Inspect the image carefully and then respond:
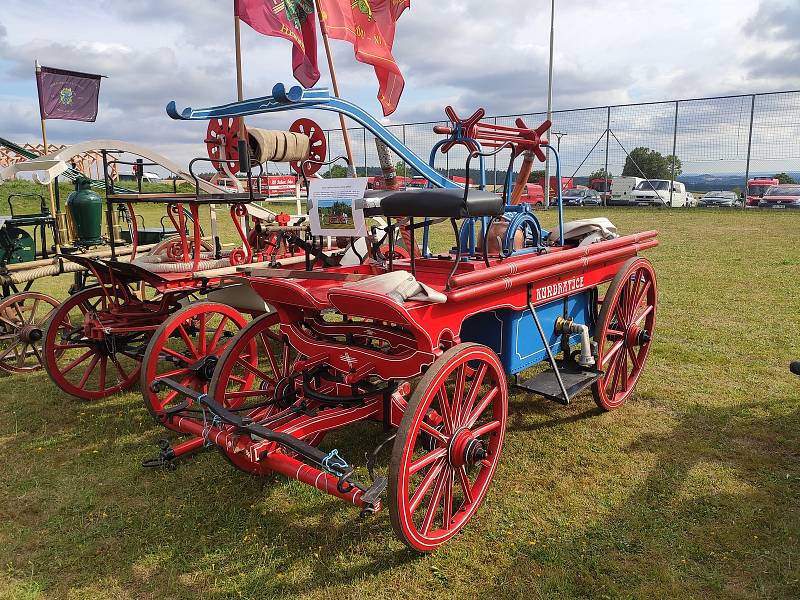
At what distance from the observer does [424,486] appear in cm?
270

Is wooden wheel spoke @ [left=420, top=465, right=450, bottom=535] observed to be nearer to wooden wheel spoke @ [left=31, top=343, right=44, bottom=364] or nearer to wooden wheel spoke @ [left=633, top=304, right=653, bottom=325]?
wooden wheel spoke @ [left=633, top=304, right=653, bottom=325]

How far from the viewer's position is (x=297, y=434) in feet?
9.11

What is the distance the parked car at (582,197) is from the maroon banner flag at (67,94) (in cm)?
1876

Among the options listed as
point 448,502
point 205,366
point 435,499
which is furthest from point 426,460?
point 205,366

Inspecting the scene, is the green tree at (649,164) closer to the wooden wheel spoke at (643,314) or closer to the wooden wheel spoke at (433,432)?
the wooden wheel spoke at (643,314)

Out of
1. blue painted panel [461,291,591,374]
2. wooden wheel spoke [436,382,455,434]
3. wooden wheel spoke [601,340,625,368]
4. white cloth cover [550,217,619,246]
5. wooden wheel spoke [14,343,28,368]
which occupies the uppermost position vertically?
white cloth cover [550,217,619,246]

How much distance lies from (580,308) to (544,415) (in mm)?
815

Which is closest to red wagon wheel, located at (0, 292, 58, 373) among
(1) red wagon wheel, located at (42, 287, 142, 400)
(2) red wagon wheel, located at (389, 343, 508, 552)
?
(1) red wagon wheel, located at (42, 287, 142, 400)

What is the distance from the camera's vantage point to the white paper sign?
324 cm

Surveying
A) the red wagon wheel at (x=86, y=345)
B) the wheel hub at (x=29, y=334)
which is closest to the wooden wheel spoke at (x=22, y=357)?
the wheel hub at (x=29, y=334)

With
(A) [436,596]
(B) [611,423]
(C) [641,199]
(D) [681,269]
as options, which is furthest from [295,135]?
(C) [641,199]

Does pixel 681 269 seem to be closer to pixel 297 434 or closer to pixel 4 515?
pixel 297 434

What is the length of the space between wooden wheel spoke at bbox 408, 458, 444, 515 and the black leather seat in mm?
1182

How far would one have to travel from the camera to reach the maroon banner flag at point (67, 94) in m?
7.21
